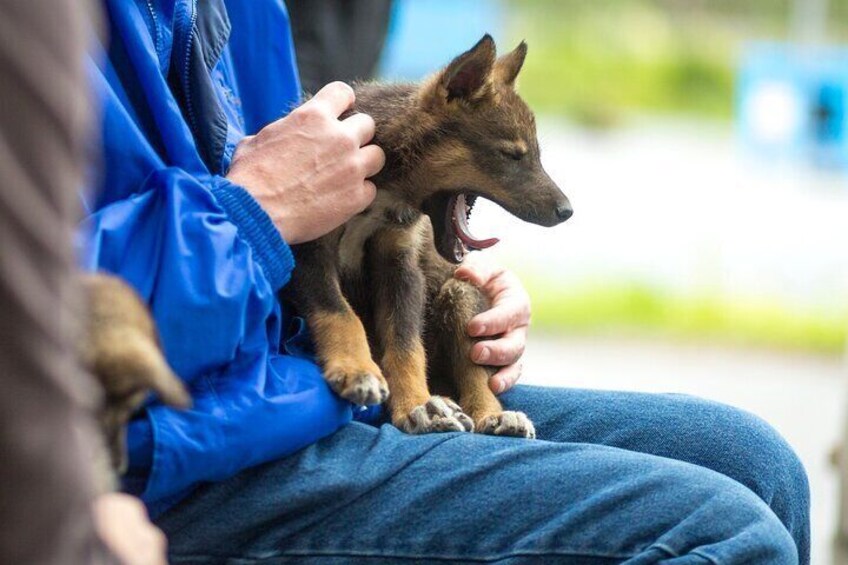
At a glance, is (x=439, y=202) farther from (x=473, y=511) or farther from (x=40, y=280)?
(x=40, y=280)

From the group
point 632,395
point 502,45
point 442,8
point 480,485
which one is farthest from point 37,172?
point 502,45

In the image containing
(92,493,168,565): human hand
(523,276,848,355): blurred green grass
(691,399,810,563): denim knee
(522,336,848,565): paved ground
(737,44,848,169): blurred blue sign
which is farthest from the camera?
(737,44,848,169): blurred blue sign

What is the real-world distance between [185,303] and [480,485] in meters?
0.55

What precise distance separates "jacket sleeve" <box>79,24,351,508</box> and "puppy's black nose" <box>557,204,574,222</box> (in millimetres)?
957

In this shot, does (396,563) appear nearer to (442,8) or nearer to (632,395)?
(632,395)

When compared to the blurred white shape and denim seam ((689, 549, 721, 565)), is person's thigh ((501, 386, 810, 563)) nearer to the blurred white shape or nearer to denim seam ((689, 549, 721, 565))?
denim seam ((689, 549, 721, 565))

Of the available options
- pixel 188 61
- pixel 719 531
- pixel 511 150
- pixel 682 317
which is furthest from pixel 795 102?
pixel 719 531

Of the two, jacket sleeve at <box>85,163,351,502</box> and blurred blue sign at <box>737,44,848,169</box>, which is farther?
blurred blue sign at <box>737,44,848,169</box>

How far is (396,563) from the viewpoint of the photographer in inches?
77.5

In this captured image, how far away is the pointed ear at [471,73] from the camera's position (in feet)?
9.36

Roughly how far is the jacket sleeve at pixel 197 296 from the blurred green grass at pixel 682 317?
5.28 meters

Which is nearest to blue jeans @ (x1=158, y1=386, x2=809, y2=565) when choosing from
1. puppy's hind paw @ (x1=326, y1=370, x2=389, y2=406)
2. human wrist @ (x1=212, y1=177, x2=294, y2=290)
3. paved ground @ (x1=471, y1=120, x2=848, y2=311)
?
puppy's hind paw @ (x1=326, y1=370, x2=389, y2=406)

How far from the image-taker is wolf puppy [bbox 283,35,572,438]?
9.30ft

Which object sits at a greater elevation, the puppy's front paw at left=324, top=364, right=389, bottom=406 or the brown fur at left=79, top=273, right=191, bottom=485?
the brown fur at left=79, top=273, right=191, bottom=485
